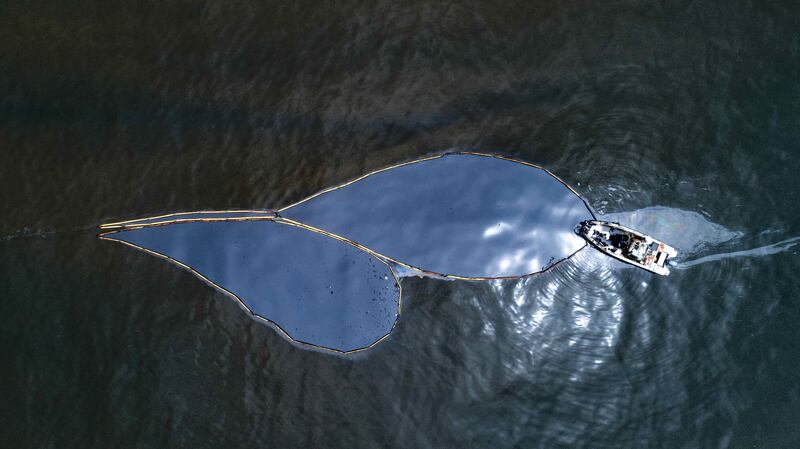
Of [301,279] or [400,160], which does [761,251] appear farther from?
[301,279]

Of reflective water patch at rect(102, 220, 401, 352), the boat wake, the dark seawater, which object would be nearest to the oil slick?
reflective water patch at rect(102, 220, 401, 352)

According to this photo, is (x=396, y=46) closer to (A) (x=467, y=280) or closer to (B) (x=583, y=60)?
(B) (x=583, y=60)

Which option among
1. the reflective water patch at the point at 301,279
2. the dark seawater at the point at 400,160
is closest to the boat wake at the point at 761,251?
the dark seawater at the point at 400,160

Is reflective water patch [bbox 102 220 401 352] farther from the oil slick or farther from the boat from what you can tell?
the boat

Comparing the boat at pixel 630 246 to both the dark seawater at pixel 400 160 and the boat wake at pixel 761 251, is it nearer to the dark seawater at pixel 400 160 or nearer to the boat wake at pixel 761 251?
the dark seawater at pixel 400 160

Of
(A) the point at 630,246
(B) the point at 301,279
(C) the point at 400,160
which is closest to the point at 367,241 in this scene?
(B) the point at 301,279

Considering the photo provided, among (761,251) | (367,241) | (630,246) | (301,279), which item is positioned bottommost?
(301,279)

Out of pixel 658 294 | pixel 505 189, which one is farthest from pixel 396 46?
pixel 658 294
